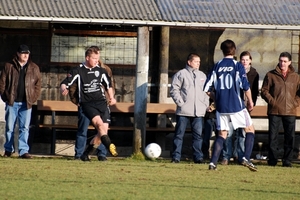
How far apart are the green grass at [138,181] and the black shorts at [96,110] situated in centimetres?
83

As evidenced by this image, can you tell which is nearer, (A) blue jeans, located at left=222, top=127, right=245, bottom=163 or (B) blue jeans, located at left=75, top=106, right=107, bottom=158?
(B) blue jeans, located at left=75, top=106, right=107, bottom=158

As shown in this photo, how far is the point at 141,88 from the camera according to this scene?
17.1 m

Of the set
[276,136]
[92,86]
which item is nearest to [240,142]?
[276,136]

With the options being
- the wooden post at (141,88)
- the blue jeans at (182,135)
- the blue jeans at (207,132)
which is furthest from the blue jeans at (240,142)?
the wooden post at (141,88)

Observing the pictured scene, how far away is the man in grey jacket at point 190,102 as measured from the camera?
1623 cm

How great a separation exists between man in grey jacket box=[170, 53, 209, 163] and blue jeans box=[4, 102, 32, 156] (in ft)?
8.33

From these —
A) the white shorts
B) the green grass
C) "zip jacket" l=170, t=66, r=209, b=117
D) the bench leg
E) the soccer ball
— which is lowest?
the green grass

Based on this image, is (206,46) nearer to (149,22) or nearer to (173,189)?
(149,22)

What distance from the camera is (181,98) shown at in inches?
642

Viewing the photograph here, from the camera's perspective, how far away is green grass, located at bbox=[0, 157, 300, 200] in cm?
1046

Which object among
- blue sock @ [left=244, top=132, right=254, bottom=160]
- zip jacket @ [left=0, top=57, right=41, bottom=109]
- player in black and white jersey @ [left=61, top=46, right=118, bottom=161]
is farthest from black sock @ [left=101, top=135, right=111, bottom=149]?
blue sock @ [left=244, top=132, right=254, bottom=160]

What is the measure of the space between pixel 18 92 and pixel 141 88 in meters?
2.24

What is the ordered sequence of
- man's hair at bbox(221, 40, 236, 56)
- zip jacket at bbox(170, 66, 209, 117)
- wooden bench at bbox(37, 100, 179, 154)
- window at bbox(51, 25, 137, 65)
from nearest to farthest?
1. man's hair at bbox(221, 40, 236, 56)
2. zip jacket at bbox(170, 66, 209, 117)
3. wooden bench at bbox(37, 100, 179, 154)
4. window at bbox(51, 25, 137, 65)

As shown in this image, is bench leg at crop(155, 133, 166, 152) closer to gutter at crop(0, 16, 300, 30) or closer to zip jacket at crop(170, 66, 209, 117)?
zip jacket at crop(170, 66, 209, 117)
